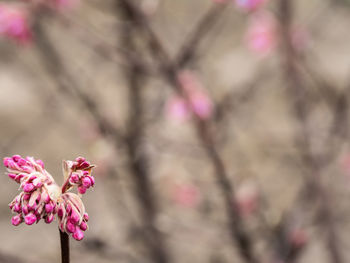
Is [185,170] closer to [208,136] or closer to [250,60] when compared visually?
[250,60]

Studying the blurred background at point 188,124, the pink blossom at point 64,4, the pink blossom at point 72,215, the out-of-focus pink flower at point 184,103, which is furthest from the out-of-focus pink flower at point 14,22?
the pink blossom at point 72,215

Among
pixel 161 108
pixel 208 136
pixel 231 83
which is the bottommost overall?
pixel 208 136

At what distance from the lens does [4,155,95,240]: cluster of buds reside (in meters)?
0.51

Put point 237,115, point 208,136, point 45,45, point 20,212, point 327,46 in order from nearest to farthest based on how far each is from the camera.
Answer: point 20,212, point 208,136, point 45,45, point 237,115, point 327,46

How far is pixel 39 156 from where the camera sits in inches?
149

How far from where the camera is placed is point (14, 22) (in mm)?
1626

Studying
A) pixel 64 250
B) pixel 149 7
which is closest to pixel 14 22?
pixel 149 7

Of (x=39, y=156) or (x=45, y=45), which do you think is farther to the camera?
(x=39, y=156)

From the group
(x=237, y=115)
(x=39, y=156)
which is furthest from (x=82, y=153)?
(x=237, y=115)

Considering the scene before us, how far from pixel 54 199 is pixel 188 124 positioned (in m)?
2.66

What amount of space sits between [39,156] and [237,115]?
2.05 m

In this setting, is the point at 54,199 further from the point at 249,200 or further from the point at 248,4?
the point at 249,200

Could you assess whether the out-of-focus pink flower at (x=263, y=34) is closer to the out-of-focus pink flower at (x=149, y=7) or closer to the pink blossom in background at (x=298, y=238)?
the out-of-focus pink flower at (x=149, y=7)

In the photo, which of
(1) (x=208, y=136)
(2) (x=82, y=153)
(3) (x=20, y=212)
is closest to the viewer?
(3) (x=20, y=212)
